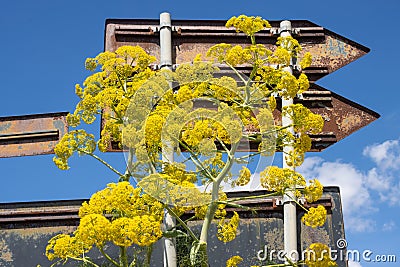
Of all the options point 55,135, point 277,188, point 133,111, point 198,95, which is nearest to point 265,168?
point 277,188

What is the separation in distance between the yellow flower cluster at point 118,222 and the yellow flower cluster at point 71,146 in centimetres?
70

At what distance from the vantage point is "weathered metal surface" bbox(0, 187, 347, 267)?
22.5ft

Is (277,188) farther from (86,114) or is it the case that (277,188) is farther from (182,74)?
(86,114)

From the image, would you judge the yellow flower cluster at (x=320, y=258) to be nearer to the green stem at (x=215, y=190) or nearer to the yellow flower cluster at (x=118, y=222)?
the green stem at (x=215, y=190)

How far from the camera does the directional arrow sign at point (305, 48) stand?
26.9 feet

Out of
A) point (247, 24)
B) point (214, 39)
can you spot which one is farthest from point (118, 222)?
point (214, 39)

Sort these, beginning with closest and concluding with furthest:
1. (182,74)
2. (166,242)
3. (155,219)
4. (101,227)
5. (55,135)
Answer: (101,227) < (155,219) < (182,74) < (166,242) < (55,135)

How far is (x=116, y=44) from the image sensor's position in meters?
8.19

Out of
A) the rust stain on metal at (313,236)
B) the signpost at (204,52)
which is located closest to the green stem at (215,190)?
the rust stain on metal at (313,236)

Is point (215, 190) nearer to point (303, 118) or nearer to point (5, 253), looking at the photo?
point (303, 118)

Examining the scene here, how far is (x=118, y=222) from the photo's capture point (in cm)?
460

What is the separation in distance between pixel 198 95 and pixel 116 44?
326 cm

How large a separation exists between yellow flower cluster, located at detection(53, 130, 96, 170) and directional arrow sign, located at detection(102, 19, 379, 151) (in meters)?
2.53

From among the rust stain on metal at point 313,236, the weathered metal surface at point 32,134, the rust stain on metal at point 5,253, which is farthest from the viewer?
the weathered metal surface at point 32,134
